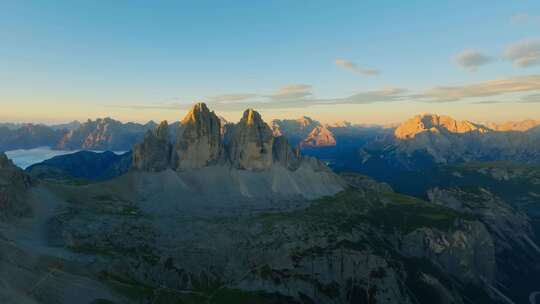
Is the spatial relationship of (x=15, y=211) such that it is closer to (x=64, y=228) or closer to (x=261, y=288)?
(x=64, y=228)

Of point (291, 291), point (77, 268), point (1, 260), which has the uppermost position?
point (1, 260)

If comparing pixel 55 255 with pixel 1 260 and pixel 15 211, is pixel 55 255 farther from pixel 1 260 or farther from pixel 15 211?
pixel 15 211

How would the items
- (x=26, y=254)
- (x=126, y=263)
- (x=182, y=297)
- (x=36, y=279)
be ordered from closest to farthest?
(x=36, y=279), (x=26, y=254), (x=182, y=297), (x=126, y=263)

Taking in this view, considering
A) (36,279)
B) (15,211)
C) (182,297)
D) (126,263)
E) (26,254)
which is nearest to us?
(36,279)

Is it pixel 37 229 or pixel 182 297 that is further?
pixel 37 229

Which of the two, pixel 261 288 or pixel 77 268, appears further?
pixel 261 288

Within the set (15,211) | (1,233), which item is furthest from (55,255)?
(15,211)

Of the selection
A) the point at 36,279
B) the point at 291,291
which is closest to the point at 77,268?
the point at 36,279

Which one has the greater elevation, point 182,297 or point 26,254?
point 26,254

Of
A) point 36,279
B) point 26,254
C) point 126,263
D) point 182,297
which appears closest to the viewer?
point 36,279
